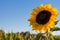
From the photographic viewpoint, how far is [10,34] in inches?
190

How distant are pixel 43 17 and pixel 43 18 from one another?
0.02 metres

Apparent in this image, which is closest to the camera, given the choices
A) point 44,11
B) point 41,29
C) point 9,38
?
point 41,29

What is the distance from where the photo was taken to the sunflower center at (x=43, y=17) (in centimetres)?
368

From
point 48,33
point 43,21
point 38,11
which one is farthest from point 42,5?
point 48,33

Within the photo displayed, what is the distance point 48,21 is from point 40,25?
0.59ft

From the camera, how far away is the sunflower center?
3682 millimetres

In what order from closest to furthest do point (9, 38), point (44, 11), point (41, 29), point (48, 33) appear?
1. point (48, 33)
2. point (41, 29)
3. point (44, 11)
4. point (9, 38)

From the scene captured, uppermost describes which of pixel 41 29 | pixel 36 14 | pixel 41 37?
pixel 36 14

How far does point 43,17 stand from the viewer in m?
3.65

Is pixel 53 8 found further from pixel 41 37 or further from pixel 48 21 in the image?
pixel 41 37

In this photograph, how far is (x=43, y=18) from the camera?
3.64 meters

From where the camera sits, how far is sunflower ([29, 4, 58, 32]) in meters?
3.59

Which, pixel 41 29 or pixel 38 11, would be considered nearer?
pixel 41 29

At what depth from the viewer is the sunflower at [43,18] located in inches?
141
